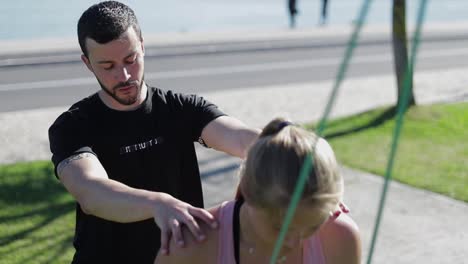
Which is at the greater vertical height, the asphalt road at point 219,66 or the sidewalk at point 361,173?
the sidewalk at point 361,173

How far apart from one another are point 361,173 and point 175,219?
Result: 496 cm

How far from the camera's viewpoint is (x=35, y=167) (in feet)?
21.6

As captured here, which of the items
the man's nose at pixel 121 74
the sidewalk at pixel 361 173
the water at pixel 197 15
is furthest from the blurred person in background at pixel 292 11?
the man's nose at pixel 121 74

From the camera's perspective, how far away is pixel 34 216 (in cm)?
545

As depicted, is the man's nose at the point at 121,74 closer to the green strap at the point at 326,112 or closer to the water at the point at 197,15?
the green strap at the point at 326,112

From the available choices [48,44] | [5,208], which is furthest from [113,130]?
[48,44]

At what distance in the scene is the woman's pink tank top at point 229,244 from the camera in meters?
1.92

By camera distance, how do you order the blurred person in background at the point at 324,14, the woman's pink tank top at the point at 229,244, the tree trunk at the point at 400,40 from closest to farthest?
1. the woman's pink tank top at the point at 229,244
2. the tree trunk at the point at 400,40
3. the blurred person in background at the point at 324,14

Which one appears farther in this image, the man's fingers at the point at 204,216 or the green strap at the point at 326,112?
the man's fingers at the point at 204,216

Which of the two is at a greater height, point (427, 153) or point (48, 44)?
point (427, 153)

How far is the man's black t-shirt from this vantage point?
2525 mm

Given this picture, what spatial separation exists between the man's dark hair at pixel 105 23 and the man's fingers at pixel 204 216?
34.5 inches

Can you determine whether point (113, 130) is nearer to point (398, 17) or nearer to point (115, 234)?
point (115, 234)

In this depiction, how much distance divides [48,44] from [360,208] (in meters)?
12.1
